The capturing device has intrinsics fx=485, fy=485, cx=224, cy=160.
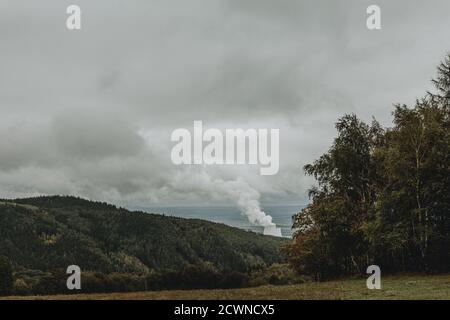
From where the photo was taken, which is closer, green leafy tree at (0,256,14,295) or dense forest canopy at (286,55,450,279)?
dense forest canopy at (286,55,450,279)

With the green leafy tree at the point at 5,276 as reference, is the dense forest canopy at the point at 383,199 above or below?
above

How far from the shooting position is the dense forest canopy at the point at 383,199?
4709 cm

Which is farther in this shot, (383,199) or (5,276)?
(5,276)

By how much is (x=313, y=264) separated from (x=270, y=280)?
16.6 metres

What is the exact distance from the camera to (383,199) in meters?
48.2

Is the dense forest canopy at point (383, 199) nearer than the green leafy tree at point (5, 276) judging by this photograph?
Yes

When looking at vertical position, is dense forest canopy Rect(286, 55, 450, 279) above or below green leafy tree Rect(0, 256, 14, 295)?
above

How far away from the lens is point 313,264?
184 feet

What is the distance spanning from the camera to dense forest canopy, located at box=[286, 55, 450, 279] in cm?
4709
